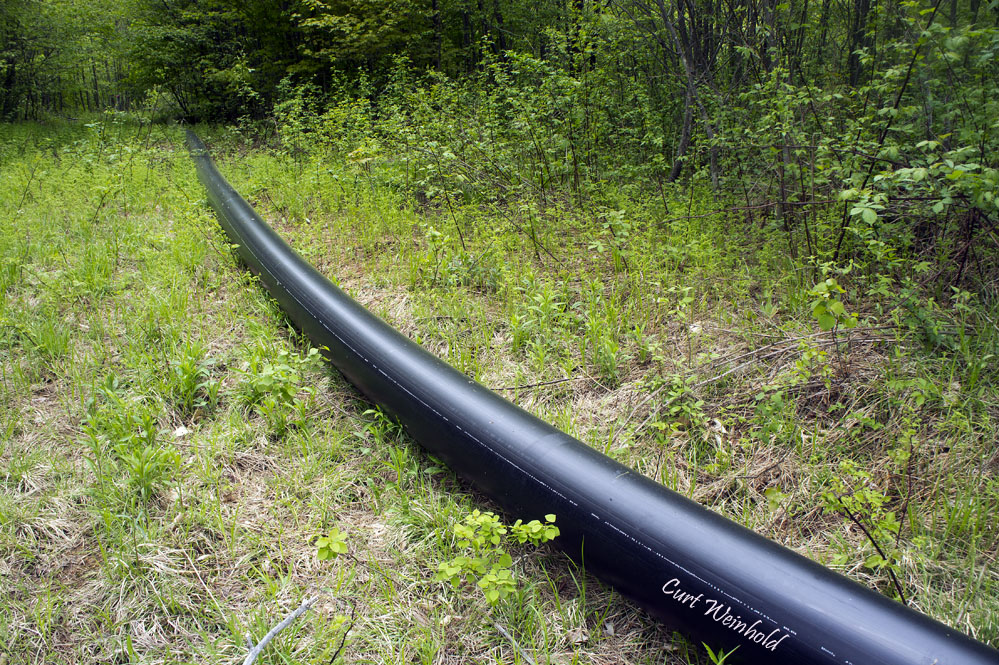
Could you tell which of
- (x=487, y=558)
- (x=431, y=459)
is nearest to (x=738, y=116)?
(x=431, y=459)

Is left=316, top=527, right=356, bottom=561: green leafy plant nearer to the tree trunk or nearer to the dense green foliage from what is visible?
the dense green foliage

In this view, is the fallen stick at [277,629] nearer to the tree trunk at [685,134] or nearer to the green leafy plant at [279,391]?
the green leafy plant at [279,391]

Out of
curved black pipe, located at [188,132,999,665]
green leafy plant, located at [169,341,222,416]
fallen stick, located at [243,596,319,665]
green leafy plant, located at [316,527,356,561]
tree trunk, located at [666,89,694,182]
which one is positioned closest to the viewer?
curved black pipe, located at [188,132,999,665]

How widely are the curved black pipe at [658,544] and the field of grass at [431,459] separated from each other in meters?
0.20

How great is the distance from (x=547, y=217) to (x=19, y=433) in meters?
3.46

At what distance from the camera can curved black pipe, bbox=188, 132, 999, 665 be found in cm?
119

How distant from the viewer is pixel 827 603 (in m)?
1.23

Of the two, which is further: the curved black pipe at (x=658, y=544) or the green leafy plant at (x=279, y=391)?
the green leafy plant at (x=279, y=391)

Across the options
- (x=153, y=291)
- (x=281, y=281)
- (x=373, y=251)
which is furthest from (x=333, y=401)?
(x=373, y=251)

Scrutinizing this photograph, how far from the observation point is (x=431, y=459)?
219 centimetres

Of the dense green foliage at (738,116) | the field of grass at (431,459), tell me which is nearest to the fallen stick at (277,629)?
the field of grass at (431,459)

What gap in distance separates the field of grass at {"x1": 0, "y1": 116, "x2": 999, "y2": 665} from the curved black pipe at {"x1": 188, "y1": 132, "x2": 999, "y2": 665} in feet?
0.64

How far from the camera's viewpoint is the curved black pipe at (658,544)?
3.89 feet

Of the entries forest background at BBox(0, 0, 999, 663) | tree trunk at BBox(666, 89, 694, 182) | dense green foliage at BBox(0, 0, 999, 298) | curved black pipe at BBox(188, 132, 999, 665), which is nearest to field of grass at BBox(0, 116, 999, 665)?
forest background at BBox(0, 0, 999, 663)
